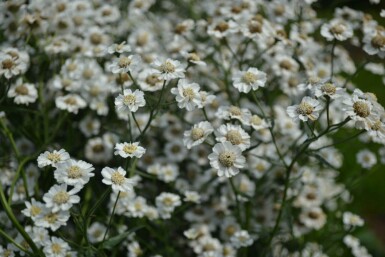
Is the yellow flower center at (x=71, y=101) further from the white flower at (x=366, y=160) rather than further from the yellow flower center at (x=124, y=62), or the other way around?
the white flower at (x=366, y=160)

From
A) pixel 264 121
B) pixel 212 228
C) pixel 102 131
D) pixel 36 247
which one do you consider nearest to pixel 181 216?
pixel 212 228

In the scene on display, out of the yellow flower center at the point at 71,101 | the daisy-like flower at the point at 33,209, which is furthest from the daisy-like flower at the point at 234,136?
the yellow flower center at the point at 71,101

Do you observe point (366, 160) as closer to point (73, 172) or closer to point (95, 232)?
point (95, 232)

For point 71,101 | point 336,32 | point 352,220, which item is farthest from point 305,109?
point 71,101

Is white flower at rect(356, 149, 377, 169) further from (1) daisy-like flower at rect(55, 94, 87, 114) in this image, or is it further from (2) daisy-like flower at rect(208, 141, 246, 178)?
(1) daisy-like flower at rect(55, 94, 87, 114)

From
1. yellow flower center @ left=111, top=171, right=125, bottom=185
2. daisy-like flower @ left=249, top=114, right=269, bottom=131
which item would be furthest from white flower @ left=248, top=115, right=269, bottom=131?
yellow flower center @ left=111, top=171, right=125, bottom=185

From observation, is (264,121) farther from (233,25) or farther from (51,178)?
(51,178)
